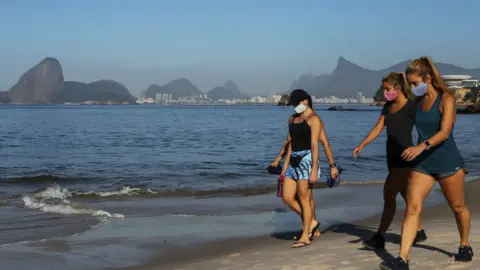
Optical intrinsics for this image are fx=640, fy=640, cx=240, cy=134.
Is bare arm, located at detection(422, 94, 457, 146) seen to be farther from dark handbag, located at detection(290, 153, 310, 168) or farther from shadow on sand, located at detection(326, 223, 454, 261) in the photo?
dark handbag, located at detection(290, 153, 310, 168)

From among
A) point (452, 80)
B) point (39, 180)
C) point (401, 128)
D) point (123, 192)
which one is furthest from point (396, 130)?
point (452, 80)

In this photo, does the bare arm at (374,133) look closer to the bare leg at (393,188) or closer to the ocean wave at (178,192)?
the bare leg at (393,188)

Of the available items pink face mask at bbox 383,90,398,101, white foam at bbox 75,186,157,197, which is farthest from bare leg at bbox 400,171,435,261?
white foam at bbox 75,186,157,197

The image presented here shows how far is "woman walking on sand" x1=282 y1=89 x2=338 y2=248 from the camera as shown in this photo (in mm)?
6885

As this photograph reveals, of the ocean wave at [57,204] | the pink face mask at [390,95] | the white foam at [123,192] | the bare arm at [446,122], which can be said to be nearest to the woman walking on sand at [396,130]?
the pink face mask at [390,95]

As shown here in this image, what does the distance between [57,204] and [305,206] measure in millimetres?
6117

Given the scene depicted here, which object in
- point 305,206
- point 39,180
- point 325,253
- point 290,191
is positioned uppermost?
point 290,191

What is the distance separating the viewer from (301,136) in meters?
6.94

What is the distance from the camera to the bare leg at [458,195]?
5.31 metres

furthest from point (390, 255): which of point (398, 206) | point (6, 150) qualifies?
point (6, 150)

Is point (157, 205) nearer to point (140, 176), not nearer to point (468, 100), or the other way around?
point (140, 176)

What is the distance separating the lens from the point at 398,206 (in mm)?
10555

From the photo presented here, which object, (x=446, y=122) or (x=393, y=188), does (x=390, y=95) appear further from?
(x=446, y=122)

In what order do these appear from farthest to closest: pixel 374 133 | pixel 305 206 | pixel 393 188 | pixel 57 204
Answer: pixel 57 204 → pixel 305 206 → pixel 393 188 → pixel 374 133
